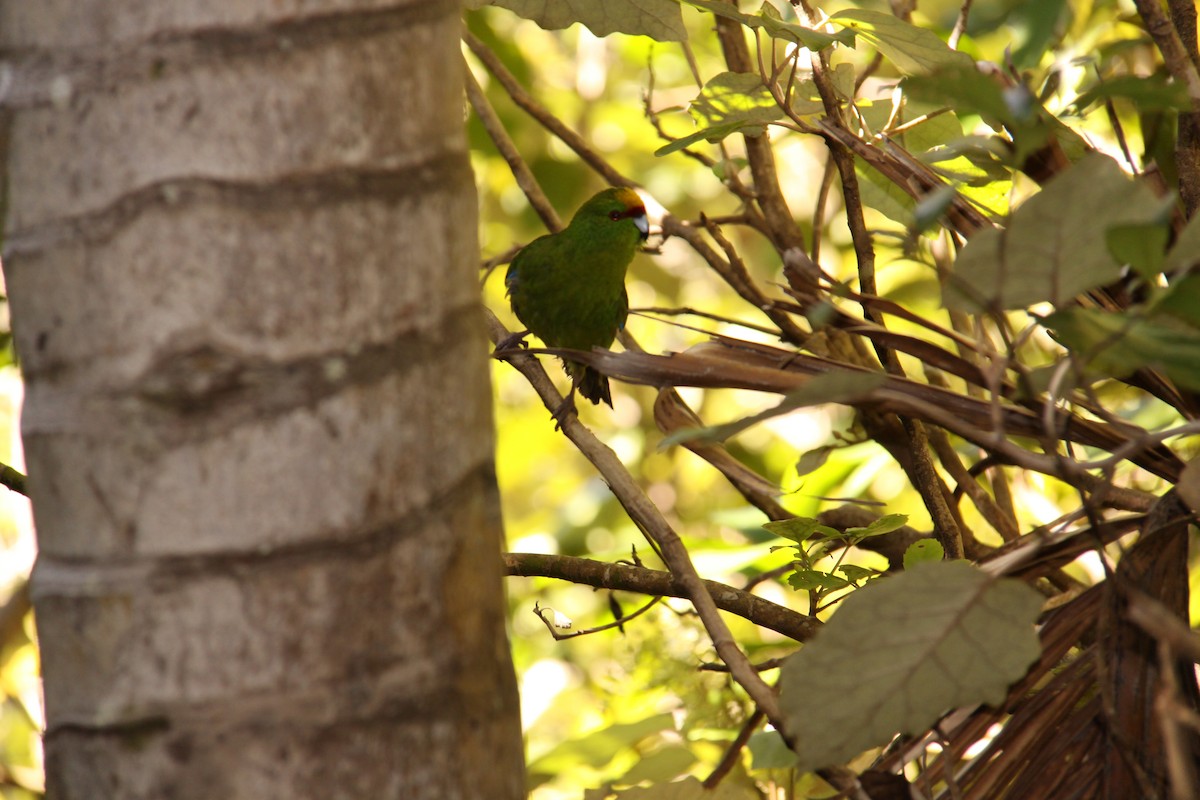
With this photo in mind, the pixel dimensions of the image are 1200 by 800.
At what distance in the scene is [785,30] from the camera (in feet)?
2.89

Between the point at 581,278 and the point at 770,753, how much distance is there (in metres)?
1.10

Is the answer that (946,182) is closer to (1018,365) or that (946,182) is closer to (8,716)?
(1018,365)

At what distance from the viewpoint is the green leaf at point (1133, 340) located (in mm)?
569

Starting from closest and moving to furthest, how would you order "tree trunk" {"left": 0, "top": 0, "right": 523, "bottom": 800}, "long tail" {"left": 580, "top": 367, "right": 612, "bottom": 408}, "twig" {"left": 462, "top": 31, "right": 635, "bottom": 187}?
1. "tree trunk" {"left": 0, "top": 0, "right": 523, "bottom": 800}
2. "twig" {"left": 462, "top": 31, "right": 635, "bottom": 187}
3. "long tail" {"left": 580, "top": 367, "right": 612, "bottom": 408}

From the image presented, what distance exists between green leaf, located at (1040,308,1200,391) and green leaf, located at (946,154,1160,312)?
17 millimetres

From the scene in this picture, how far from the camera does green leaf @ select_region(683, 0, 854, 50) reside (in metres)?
0.87

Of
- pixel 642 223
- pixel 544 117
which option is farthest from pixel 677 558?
pixel 642 223

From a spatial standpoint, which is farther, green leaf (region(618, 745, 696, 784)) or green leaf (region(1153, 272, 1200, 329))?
green leaf (region(618, 745, 696, 784))

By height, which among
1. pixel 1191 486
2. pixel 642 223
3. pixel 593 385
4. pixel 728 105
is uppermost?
pixel 642 223

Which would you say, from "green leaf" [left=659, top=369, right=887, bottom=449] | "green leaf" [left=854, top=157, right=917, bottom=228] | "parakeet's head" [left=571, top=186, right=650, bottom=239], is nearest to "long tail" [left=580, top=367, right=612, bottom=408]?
"parakeet's head" [left=571, top=186, right=650, bottom=239]

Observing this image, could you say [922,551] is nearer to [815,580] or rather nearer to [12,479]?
[815,580]

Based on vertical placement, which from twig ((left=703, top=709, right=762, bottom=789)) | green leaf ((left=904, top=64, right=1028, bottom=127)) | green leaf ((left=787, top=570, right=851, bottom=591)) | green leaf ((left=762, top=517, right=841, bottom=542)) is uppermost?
green leaf ((left=904, top=64, right=1028, bottom=127))

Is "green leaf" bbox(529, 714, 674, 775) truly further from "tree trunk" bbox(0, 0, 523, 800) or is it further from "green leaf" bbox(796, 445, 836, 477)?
"tree trunk" bbox(0, 0, 523, 800)

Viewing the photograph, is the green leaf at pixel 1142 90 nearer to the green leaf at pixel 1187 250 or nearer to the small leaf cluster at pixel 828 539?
the green leaf at pixel 1187 250
